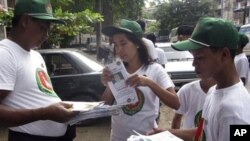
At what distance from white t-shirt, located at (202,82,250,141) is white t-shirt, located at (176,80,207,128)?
34.7 inches

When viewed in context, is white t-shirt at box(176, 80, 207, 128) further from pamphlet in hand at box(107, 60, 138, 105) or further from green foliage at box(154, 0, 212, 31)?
green foliage at box(154, 0, 212, 31)

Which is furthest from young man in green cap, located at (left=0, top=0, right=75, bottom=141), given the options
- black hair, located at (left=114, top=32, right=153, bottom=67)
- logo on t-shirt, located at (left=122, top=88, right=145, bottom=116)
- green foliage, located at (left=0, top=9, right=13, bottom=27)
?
green foliage, located at (left=0, top=9, right=13, bottom=27)

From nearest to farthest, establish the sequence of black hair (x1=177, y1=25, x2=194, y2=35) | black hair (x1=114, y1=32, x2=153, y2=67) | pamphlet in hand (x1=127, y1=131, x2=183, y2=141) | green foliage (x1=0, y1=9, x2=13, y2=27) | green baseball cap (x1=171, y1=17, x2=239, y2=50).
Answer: green baseball cap (x1=171, y1=17, x2=239, y2=50) → pamphlet in hand (x1=127, y1=131, x2=183, y2=141) → black hair (x1=114, y1=32, x2=153, y2=67) → green foliage (x1=0, y1=9, x2=13, y2=27) → black hair (x1=177, y1=25, x2=194, y2=35)

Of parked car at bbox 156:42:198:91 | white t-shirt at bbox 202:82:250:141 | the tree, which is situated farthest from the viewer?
the tree

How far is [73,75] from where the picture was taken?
6.21 meters

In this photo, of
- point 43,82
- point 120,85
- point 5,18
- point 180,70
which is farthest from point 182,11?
point 43,82

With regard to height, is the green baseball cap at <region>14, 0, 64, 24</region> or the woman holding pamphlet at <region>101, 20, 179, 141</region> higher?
the green baseball cap at <region>14, 0, 64, 24</region>

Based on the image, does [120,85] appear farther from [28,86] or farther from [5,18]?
[5,18]

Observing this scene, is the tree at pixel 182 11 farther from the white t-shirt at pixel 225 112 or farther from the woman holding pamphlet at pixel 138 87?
the white t-shirt at pixel 225 112

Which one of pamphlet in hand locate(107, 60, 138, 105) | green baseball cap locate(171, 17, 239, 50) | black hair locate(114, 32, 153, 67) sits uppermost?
green baseball cap locate(171, 17, 239, 50)

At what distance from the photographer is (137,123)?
246 cm

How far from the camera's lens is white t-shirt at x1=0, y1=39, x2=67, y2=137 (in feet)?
6.16

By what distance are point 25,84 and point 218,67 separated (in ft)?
3.67

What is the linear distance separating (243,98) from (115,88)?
3.15ft
